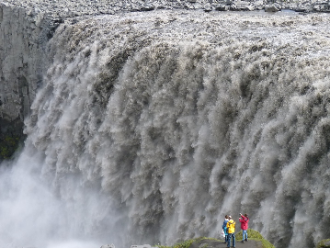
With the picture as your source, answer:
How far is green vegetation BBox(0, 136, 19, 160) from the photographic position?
27630 millimetres

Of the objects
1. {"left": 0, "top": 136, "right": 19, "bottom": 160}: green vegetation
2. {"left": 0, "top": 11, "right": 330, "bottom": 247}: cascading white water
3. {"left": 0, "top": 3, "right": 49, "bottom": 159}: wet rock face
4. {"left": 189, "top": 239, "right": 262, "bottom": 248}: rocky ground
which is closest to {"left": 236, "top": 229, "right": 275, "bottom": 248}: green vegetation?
{"left": 189, "top": 239, "right": 262, "bottom": 248}: rocky ground

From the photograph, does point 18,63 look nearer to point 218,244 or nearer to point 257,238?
point 218,244

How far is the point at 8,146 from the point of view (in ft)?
92.4

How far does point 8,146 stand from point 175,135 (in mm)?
16243

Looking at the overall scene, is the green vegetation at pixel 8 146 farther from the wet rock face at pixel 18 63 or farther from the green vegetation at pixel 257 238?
the green vegetation at pixel 257 238

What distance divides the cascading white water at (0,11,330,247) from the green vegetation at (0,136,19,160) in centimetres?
510

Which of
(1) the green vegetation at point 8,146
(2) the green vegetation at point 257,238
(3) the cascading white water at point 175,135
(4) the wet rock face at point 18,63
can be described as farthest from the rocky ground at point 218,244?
(1) the green vegetation at point 8,146

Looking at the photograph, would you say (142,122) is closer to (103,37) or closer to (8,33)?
(103,37)

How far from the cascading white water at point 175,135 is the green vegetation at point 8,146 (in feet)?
16.7

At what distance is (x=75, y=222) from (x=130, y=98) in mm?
5140

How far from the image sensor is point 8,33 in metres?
28.1

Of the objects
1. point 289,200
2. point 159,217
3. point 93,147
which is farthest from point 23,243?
point 289,200

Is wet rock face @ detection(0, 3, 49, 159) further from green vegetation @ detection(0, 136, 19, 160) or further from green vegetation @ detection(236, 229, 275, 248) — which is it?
green vegetation @ detection(236, 229, 275, 248)

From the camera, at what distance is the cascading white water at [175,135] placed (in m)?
10.7
